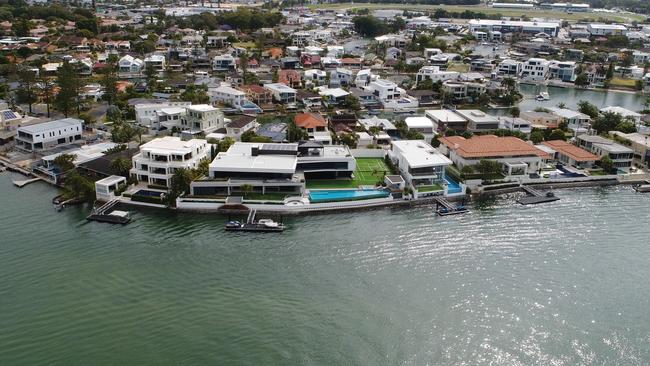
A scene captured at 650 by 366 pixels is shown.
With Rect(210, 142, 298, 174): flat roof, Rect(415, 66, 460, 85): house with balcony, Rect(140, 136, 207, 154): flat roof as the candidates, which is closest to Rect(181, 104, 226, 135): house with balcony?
Rect(140, 136, 207, 154): flat roof

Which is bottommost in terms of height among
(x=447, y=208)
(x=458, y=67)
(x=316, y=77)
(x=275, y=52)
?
(x=447, y=208)

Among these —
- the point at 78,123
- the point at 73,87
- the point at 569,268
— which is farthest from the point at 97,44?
the point at 569,268

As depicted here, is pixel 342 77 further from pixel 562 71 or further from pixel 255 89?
pixel 562 71

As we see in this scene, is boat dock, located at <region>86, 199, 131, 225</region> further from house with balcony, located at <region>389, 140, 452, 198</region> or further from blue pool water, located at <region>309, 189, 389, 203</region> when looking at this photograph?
house with balcony, located at <region>389, 140, 452, 198</region>

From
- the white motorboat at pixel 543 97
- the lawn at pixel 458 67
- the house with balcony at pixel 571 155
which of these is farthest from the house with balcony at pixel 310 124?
the lawn at pixel 458 67

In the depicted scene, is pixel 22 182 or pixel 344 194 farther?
pixel 22 182

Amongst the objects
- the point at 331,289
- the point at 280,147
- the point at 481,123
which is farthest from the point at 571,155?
the point at 331,289

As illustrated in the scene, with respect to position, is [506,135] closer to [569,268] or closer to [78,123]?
[569,268]
